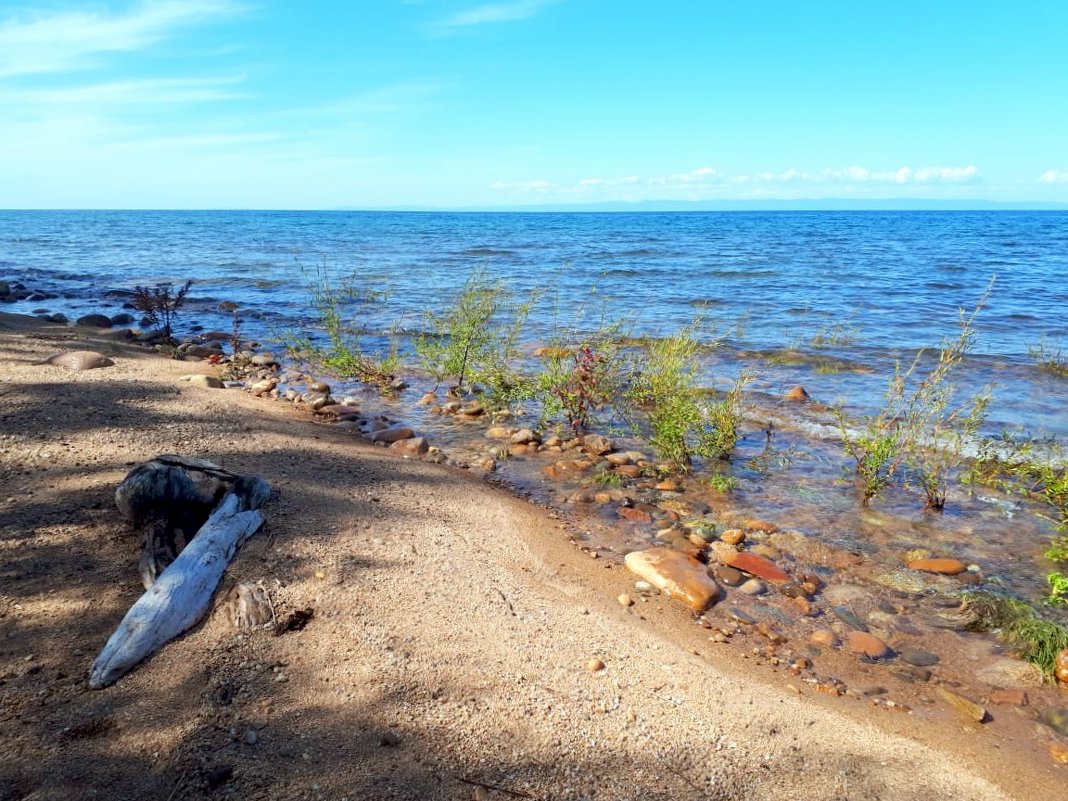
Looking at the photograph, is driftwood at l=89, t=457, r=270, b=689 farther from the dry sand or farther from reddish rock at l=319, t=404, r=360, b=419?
reddish rock at l=319, t=404, r=360, b=419

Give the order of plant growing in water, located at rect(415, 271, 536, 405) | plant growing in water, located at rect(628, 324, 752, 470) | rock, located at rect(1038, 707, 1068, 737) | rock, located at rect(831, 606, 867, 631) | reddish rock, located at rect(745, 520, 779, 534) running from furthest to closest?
1. plant growing in water, located at rect(415, 271, 536, 405)
2. plant growing in water, located at rect(628, 324, 752, 470)
3. reddish rock, located at rect(745, 520, 779, 534)
4. rock, located at rect(831, 606, 867, 631)
5. rock, located at rect(1038, 707, 1068, 737)

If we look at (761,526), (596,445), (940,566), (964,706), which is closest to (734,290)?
(596,445)

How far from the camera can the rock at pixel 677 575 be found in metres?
4.42

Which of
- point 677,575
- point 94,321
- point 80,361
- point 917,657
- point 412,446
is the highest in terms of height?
point 80,361

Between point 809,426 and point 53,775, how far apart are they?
7718mm

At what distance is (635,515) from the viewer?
5730mm

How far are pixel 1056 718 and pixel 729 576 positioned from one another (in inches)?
74.6

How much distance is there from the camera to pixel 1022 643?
405 cm

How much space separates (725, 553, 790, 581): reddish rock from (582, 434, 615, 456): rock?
7.44 ft

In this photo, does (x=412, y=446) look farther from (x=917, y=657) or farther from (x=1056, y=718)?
(x=1056, y=718)

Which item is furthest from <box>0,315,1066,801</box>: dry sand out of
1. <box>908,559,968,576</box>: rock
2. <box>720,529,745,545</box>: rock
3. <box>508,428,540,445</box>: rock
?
<box>508,428,540,445</box>: rock

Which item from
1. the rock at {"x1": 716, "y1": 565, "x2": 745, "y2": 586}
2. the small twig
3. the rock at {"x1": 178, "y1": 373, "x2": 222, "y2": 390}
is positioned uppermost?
the rock at {"x1": 178, "y1": 373, "x2": 222, "y2": 390}

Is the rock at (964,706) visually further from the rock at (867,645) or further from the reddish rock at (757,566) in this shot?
the reddish rock at (757,566)

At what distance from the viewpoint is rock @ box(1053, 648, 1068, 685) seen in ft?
12.3
